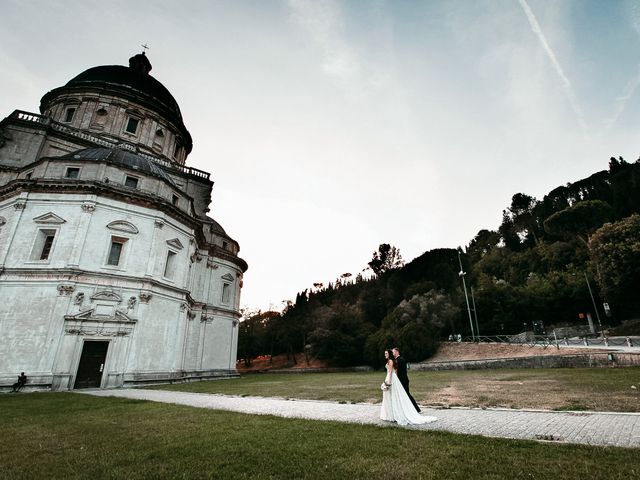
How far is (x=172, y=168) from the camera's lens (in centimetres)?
3394

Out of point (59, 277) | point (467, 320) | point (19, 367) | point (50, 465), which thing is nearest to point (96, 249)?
point (59, 277)

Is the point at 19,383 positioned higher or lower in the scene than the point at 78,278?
lower

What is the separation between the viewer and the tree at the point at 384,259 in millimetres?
75938

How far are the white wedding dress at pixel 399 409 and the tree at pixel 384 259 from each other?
67.9m

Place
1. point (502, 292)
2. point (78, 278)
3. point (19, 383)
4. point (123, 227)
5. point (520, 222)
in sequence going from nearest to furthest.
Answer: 1. point (19, 383)
2. point (78, 278)
3. point (123, 227)
4. point (502, 292)
5. point (520, 222)

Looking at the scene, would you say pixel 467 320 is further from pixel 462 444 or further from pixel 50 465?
pixel 50 465

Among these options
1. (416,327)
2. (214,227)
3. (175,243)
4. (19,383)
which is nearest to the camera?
(19,383)

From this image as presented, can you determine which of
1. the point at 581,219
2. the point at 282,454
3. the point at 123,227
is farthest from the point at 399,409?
the point at 581,219

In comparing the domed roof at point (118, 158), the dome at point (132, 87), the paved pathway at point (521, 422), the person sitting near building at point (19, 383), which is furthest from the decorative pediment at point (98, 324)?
the dome at point (132, 87)

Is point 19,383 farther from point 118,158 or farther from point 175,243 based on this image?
point 118,158

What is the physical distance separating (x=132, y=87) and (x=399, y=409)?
40.2m

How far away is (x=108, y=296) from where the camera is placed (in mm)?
21984

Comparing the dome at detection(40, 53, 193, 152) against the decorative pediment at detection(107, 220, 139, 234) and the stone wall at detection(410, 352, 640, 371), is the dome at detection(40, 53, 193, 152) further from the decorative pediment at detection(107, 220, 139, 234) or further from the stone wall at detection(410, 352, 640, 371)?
the stone wall at detection(410, 352, 640, 371)

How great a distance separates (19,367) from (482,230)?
10226 cm
